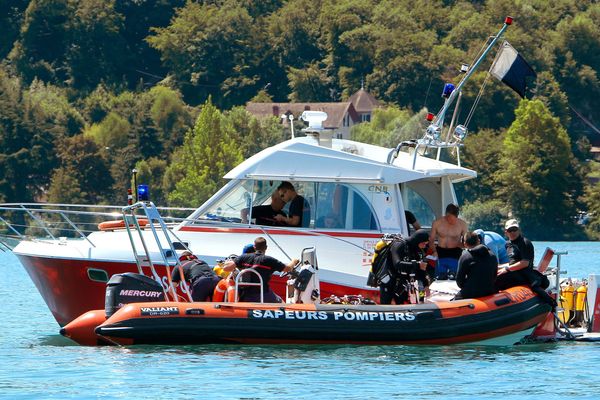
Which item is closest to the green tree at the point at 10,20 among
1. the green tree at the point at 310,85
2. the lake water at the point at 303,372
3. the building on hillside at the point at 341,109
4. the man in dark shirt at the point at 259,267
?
the green tree at the point at 310,85

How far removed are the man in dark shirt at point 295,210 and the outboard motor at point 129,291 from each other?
2.16 meters

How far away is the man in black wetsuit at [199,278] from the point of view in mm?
18094

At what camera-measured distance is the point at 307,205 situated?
19438mm

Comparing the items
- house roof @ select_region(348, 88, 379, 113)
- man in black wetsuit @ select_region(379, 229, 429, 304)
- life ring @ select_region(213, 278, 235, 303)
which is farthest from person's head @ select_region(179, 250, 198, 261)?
house roof @ select_region(348, 88, 379, 113)

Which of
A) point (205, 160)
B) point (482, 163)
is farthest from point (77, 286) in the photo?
point (482, 163)

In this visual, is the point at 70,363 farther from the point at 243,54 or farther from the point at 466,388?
the point at 243,54

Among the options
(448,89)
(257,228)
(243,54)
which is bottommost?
(257,228)

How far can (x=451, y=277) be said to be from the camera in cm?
1933

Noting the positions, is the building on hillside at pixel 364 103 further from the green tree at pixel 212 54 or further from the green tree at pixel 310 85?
the green tree at pixel 212 54

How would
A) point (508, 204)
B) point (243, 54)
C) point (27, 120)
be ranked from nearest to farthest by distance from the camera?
point (508, 204) → point (27, 120) → point (243, 54)

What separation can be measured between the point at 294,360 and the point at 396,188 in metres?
3.14

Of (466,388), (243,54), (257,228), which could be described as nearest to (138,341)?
(257,228)

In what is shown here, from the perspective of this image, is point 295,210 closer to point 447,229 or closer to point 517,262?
point 447,229

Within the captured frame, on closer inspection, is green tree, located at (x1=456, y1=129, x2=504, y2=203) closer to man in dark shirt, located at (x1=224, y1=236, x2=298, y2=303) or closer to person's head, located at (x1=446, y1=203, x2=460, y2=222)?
person's head, located at (x1=446, y1=203, x2=460, y2=222)
